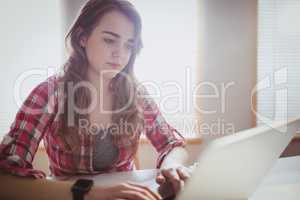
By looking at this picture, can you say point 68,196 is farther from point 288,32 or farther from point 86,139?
point 288,32

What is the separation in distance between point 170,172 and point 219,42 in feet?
1.55

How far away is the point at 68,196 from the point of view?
2.82 feet

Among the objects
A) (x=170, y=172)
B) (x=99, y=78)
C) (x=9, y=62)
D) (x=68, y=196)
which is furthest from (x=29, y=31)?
(x=170, y=172)

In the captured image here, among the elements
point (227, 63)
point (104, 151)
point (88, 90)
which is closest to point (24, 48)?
point (88, 90)

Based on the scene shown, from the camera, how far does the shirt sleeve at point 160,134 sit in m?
1.09

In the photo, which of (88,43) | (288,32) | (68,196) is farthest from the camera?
(288,32)

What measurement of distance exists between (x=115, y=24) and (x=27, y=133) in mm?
407

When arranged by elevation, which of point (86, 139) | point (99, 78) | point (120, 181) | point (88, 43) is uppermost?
point (88, 43)

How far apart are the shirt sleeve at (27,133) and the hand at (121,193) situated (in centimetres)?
20

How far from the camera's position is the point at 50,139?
0.98 meters

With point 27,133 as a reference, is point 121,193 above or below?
below

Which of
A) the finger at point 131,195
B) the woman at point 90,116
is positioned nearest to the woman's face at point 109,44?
the woman at point 90,116

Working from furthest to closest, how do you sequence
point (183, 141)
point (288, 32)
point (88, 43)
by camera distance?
point (288, 32) < point (183, 141) < point (88, 43)

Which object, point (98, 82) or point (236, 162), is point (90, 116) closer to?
point (98, 82)
